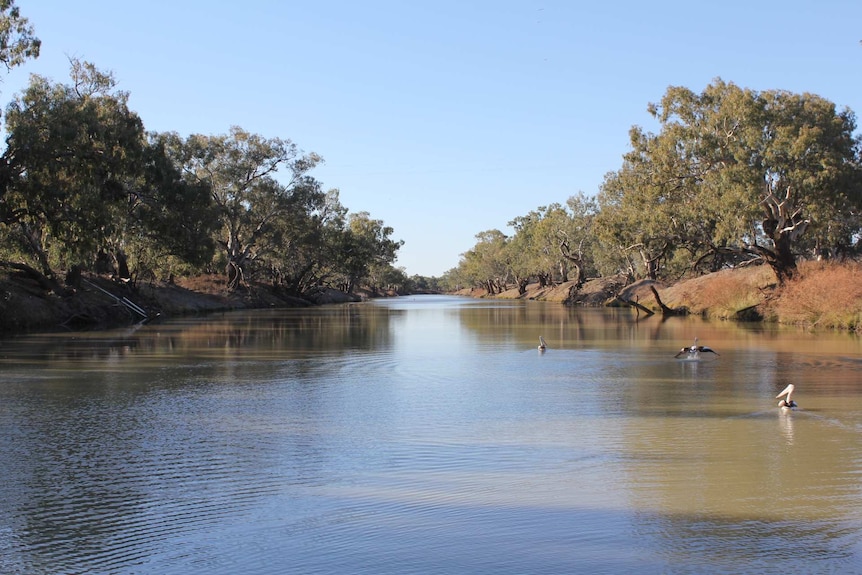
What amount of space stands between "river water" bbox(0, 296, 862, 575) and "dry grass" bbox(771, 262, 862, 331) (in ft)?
45.3

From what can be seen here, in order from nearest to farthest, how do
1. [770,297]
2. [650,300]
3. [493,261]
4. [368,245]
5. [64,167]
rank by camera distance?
1. [64,167]
2. [770,297]
3. [650,300]
4. [368,245]
5. [493,261]

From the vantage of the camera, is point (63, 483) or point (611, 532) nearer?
point (611, 532)

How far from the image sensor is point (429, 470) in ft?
33.5

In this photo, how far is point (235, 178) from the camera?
222 ft

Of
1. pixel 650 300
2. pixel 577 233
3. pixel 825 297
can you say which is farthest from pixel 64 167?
pixel 577 233

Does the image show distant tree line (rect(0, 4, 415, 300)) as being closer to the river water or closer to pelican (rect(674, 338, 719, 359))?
the river water

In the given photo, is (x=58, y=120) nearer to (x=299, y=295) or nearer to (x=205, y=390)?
(x=205, y=390)

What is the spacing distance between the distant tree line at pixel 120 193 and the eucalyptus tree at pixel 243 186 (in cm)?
10

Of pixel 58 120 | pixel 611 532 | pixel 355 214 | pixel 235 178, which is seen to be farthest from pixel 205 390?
pixel 355 214

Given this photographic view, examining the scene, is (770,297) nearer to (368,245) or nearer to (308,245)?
(308,245)

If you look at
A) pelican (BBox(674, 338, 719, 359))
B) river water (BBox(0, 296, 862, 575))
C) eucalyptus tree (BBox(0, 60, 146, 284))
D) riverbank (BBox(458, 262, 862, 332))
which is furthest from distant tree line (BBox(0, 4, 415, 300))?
riverbank (BBox(458, 262, 862, 332))

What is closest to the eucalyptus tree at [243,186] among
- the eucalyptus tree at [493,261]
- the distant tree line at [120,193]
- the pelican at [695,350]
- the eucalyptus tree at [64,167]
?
the distant tree line at [120,193]

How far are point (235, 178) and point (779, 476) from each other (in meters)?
62.6

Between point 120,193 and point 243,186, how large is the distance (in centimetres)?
2845
